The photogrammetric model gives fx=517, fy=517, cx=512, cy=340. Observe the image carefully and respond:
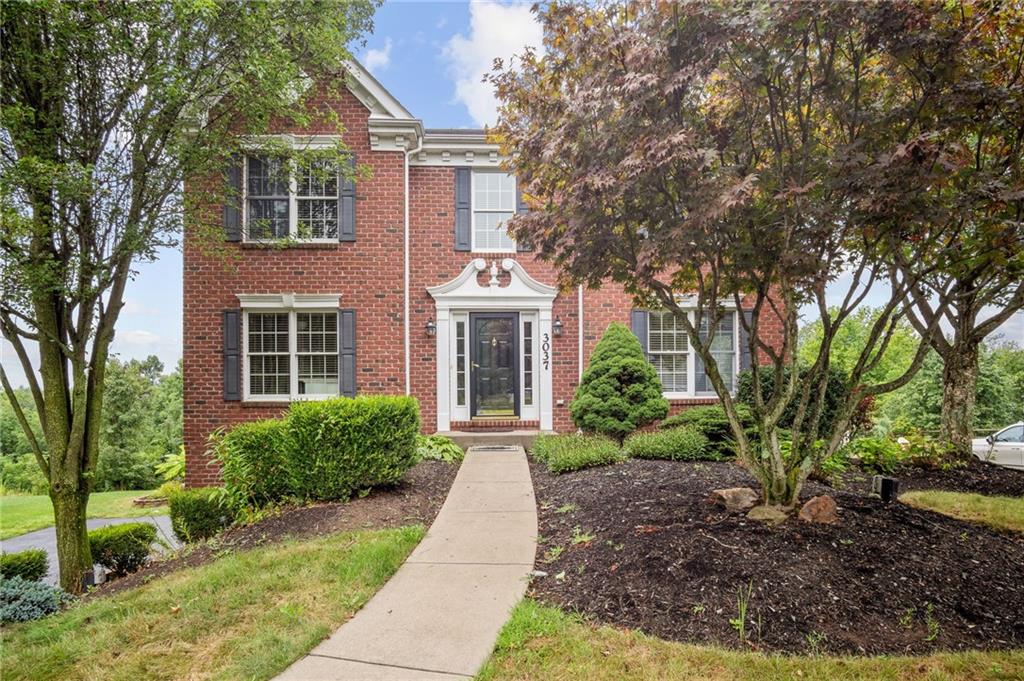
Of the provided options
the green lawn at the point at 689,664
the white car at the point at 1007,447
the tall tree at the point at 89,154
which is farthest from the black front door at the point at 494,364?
the white car at the point at 1007,447

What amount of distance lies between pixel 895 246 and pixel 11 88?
24.7 ft

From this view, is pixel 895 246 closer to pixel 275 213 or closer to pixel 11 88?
pixel 11 88

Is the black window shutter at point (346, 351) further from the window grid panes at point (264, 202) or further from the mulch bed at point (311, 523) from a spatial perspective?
the mulch bed at point (311, 523)

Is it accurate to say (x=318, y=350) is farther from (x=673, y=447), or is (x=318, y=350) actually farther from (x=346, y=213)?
(x=673, y=447)

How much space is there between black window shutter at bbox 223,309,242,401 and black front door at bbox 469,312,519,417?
13.4ft

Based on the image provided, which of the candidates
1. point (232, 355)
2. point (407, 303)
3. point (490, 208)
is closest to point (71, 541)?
point (232, 355)

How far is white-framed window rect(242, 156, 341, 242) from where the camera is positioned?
8969 mm

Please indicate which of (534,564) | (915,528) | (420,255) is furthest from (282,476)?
(915,528)

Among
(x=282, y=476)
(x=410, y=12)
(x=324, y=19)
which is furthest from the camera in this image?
(x=410, y=12)

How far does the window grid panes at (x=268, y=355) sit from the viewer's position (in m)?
9.21

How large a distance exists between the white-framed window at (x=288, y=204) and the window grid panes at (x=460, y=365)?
275 centimetres

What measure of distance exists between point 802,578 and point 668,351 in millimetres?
6924

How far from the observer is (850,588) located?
3.07 meters

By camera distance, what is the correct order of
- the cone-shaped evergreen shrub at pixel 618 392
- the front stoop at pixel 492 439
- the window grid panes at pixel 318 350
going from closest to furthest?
1. the cone-shaped evergreen shrub at pixel 618 392
2. the front stoop at pixel 492 439
3. the window grid panes at pixel 318 350
